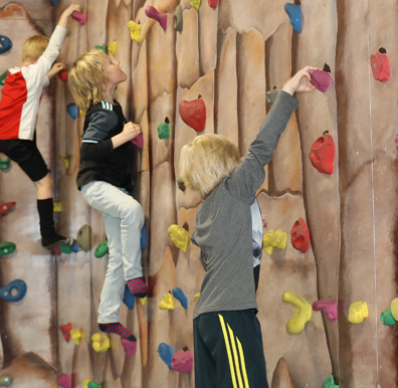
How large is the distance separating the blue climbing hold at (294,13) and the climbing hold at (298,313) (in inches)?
34.3

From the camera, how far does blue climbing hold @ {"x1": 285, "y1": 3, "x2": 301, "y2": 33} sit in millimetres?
1581

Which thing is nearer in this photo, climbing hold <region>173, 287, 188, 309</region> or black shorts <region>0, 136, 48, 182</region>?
climbing hold <region>173, 287, 188, 309</region>

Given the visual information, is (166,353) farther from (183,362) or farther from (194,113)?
(194,113)

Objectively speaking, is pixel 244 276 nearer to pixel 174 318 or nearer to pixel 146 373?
pixel 174 318

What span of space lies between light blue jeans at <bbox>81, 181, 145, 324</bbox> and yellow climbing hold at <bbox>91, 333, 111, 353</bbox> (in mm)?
435

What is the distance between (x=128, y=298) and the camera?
2.63 m

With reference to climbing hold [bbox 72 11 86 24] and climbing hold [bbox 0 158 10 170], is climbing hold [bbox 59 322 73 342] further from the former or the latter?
climbing hold [bbox 72 11 86 24]

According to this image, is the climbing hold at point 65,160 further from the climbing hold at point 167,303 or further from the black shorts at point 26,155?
the climbing hold at point 167,303

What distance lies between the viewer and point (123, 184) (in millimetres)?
2539

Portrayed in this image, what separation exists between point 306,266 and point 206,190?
41cm

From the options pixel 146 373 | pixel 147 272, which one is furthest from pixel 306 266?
pixel 146 373

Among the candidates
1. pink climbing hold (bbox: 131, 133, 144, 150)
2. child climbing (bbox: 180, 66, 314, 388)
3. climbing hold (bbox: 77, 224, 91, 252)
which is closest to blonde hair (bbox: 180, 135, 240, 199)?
child climbing (bbox: 180, 66, 314, 388)

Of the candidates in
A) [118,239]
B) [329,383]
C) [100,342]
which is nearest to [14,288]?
[100,342]

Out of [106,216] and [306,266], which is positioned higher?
[106,216]
